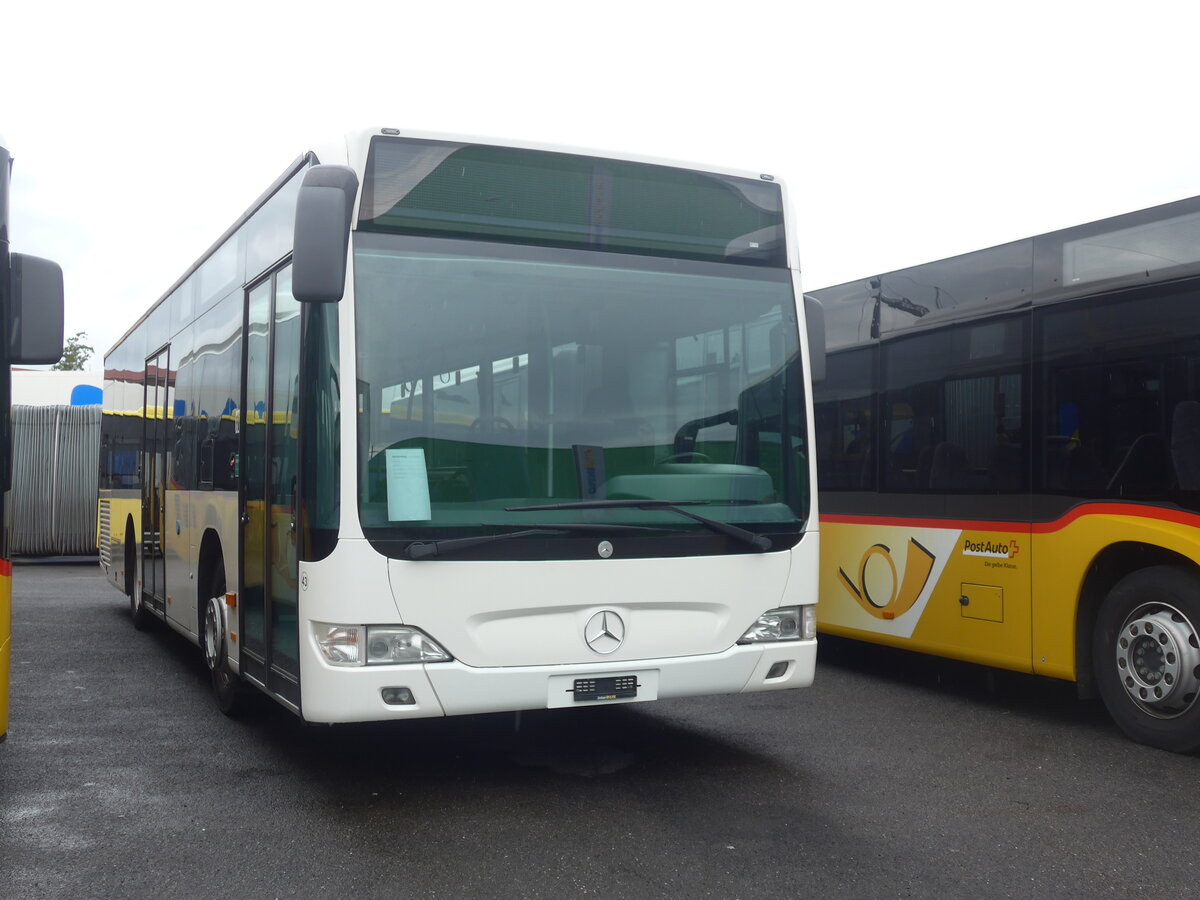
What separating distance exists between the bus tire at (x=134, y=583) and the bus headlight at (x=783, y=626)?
24.1 ft

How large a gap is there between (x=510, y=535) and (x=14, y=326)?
217 centimetres

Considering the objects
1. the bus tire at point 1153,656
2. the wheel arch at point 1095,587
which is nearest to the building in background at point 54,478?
the wheel arch at point 1095,587

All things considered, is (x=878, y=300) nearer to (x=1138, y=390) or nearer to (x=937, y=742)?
(x=1138, y=390)

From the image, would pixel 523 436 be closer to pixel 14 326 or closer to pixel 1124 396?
pixel 14 326

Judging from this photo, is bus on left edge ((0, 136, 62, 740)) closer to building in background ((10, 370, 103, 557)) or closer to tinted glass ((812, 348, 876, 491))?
tinted glass ((812, 348, 876, 491))

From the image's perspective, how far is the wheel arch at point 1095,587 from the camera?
685 cm

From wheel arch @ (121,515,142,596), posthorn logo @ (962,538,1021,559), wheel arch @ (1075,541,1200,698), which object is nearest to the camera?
wheel arch @ (1075,541,1200,698)

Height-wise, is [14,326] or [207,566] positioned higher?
[14,326]

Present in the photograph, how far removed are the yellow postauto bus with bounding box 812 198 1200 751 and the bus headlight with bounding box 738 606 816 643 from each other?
1.97 meters

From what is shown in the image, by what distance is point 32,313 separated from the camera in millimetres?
5047

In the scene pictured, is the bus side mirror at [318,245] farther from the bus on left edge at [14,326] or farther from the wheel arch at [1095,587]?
the wheel arch at [1095,587]

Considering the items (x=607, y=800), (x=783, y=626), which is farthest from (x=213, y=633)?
(x=783, y=626)

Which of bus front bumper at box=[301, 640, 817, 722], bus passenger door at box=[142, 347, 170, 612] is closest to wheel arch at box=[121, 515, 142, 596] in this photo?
bus passenger door at box=[142, 347, 170, 612]

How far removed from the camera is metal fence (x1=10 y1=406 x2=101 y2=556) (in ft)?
70.1
